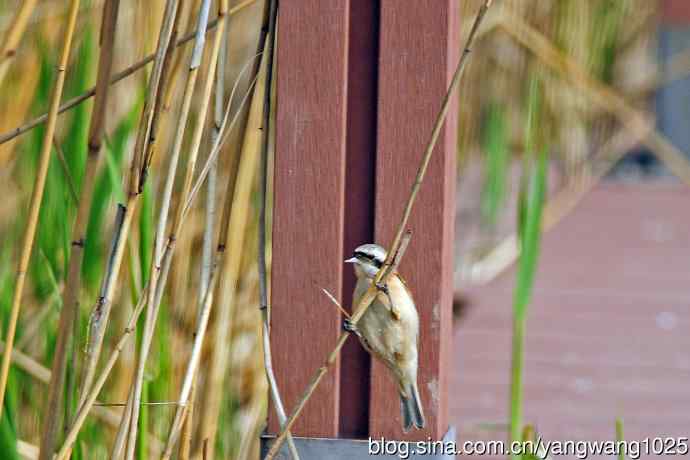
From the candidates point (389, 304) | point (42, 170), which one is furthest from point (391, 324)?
point (42, 170)

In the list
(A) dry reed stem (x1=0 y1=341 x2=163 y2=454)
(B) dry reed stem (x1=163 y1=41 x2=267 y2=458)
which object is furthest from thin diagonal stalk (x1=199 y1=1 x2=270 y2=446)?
(A) dry reed stem (x1=0 y1=341 x2=163 y2=454)

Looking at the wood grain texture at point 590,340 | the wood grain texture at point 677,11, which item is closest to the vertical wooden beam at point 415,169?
the wood grain texture at point 590,340

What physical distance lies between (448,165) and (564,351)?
1981 millimetres

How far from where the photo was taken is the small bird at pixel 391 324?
2.56 feet

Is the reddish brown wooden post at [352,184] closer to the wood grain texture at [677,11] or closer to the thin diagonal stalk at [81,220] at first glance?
the thin diagonal stalk at [81,220]

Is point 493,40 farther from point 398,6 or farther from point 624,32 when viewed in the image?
point 398,6

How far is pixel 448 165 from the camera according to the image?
820 millimetres

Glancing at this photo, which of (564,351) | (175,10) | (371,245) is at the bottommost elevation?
(564,351)

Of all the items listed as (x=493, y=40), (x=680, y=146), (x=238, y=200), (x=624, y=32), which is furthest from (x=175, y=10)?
(x=680, y=146)

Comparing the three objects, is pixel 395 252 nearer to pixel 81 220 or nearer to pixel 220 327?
pixel 81 220

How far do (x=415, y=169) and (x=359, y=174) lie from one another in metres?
0.04

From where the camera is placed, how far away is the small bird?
0.78 m

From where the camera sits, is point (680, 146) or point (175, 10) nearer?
point (175, 10)

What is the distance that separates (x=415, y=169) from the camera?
0.81m
